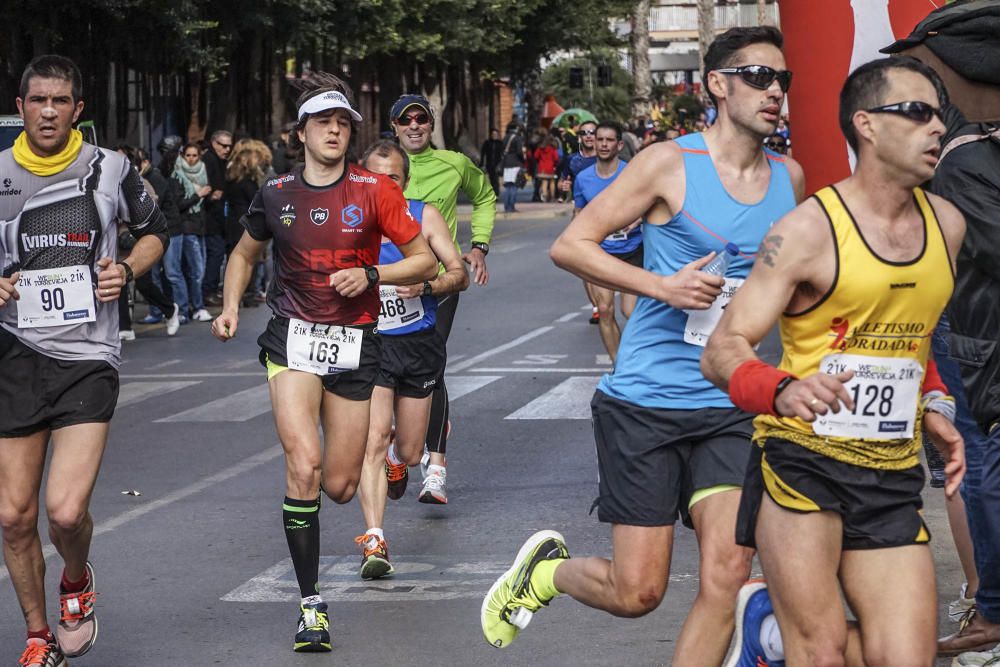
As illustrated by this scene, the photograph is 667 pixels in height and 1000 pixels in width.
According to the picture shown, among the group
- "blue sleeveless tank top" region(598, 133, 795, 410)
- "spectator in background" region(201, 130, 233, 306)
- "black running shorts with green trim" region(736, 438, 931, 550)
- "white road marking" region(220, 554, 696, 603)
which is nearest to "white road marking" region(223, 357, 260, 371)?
"spectator in background" region(201, 130, 233, 306)

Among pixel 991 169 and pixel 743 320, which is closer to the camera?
pixel 743 320

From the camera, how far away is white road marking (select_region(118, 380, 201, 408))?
1361 centimetres

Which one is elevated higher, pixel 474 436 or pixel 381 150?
pixel 381 150

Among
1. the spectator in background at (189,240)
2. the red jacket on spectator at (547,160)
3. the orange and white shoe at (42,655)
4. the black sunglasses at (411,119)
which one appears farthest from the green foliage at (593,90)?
the orange and white shoe at (42,655)

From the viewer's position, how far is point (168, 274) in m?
18.9

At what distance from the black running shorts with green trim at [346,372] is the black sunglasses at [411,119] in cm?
244

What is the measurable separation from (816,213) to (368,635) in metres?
2.90

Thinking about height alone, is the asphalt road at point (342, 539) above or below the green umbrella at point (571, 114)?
below

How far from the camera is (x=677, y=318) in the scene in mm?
5164

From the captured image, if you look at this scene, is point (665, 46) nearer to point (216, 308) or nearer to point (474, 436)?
point (216, 308)

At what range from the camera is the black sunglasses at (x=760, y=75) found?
5.14 m

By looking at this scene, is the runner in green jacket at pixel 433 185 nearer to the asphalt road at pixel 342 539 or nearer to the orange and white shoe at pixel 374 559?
the asphalt road at pixel 342 539

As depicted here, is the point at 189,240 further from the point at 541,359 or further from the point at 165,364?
the point at 541,359

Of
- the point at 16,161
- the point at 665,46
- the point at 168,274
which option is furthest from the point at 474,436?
the point at 665,46
